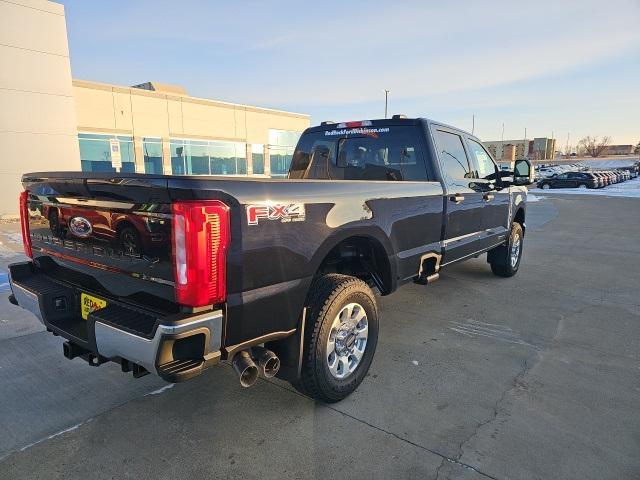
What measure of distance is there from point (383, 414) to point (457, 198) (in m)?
2.44

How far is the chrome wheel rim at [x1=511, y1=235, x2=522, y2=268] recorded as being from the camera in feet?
21.7

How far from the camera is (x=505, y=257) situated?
255 inches

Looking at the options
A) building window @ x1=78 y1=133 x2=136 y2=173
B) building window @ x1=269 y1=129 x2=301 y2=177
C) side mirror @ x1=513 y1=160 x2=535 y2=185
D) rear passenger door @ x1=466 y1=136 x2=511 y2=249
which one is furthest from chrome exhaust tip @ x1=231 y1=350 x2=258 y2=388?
building window @ x1=269 y1=129 x2=301 y2=177

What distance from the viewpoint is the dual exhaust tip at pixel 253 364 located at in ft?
7.85

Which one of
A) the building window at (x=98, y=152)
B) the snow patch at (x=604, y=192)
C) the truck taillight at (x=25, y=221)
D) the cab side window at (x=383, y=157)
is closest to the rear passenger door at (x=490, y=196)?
the cab side window at (x=383, y=157)

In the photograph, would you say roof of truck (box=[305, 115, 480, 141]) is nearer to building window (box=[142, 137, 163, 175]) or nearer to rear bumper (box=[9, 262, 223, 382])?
rear bumper (box=[9, 262, 223, 382])

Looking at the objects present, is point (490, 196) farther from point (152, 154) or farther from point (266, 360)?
point (152, 154)

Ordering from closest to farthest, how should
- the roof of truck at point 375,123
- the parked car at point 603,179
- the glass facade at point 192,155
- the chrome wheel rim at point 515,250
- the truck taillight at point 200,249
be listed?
the truck taillight at point 200,249 < the roof of truck at point 375,123 < the chrome wheel rim at point 515,250 < the glass facade at point 192,155 < the parked car at point 603,179

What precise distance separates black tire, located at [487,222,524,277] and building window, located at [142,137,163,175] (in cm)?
2151

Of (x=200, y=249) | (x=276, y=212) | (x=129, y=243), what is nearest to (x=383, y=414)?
(x=276, y=212)

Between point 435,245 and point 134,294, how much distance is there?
280 cm

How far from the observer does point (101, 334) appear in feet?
7.52

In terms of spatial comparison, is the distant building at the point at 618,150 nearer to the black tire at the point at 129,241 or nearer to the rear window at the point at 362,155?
the rear window at the point at 362,155

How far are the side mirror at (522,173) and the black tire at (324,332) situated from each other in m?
3.68
